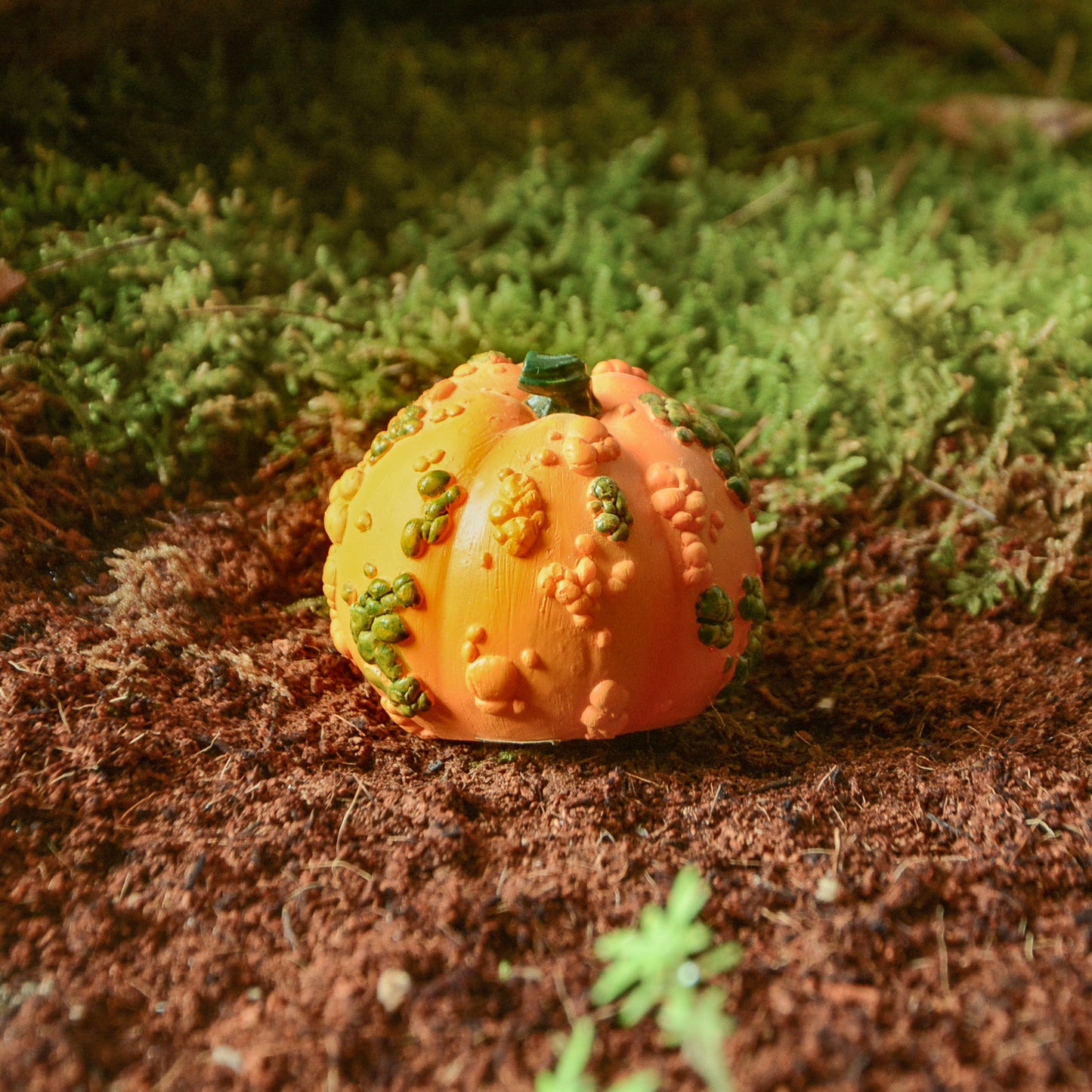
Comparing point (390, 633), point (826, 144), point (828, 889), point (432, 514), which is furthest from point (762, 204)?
point (828, 889)

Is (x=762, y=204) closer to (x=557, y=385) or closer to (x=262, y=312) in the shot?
(x=262, y=312)

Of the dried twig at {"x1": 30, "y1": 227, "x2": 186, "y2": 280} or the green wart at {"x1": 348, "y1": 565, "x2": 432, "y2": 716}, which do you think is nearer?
the green wart at {"x1": 348, "y1": 565, "x2": 432, "y2": 716}

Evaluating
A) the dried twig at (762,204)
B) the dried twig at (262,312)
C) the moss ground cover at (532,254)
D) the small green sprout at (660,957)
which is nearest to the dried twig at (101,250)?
the moss ground cover at (532,254)

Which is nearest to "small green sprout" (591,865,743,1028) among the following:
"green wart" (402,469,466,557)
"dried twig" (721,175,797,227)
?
"green wart" (402,469,466,557)

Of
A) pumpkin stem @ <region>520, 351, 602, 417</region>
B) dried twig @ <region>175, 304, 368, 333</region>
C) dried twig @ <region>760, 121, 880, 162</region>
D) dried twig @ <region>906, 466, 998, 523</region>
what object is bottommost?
dried twig @ <region>906, 466, 998, 523</region>

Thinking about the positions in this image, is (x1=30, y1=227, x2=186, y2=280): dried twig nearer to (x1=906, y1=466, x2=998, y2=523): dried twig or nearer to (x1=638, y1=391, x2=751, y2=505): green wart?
(x1=638, y1=391, x2=751, y2=505): green wart

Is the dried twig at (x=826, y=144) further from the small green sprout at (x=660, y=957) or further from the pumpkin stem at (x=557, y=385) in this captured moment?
the small green sprout at (x=660, y=957)

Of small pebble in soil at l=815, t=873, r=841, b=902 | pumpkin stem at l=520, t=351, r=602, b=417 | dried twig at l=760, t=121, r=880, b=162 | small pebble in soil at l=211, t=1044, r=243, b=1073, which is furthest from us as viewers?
dried twig at l=760, t=121, r=880, b=162
